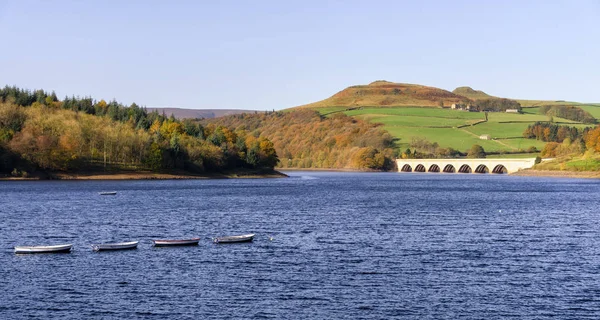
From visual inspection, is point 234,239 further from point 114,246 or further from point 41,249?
point 41,249

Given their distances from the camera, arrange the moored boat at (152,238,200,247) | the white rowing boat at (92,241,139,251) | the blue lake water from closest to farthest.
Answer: the blue lake water, the white rowing boat at (92,241,139,251), the moored boat at (152,238,200,247)

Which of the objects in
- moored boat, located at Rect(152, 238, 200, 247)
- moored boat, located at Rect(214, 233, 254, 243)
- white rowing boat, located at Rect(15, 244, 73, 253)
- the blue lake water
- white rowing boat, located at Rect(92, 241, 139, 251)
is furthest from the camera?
moored boat, located at Rect(214, 233, 254, 243)

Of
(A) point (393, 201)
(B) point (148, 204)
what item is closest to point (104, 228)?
(B) point (148, 204)

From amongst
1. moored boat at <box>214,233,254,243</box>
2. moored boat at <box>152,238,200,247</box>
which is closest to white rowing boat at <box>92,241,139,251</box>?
moored boat at <box>152,238,200,247</box>

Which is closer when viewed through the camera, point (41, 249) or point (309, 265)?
point (309, 265)

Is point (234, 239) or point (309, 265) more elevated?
point (234, 239)

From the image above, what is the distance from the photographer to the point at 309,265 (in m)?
55.9

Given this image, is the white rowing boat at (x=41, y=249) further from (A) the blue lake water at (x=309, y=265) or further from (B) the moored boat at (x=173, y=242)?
(B) the moored boat at (x=173, y=242)

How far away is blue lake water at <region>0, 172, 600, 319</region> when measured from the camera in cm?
4328

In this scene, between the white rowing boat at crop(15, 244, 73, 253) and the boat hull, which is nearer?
the white rowing boat at crop(15, 244, 73, 253)

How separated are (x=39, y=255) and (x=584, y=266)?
4117 cm

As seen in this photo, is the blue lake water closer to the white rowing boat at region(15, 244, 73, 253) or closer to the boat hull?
the white rowing boat at region(15, 244, 73, 253)

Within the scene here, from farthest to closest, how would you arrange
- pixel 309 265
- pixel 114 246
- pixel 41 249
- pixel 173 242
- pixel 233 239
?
pixel 233 239 → pixel 173 242 → pixel 114 246 → pixel 41 249 → pixel 309 265

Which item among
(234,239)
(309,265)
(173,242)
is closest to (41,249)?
(173,242)
